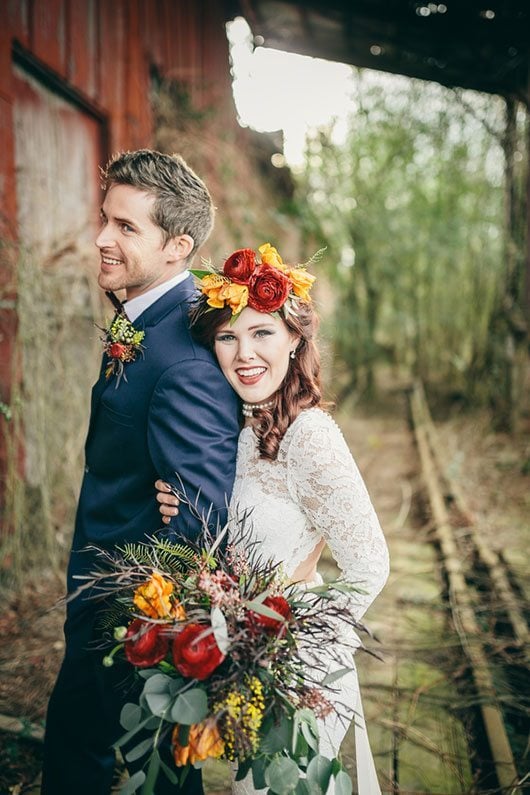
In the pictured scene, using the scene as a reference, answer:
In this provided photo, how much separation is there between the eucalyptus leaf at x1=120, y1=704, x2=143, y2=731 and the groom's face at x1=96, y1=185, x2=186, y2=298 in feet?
4.16

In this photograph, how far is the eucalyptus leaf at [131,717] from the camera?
1.51 m

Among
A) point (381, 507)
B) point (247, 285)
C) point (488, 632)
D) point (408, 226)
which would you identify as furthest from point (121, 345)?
point (408, 226)

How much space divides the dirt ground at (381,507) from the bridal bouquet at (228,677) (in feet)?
1.35

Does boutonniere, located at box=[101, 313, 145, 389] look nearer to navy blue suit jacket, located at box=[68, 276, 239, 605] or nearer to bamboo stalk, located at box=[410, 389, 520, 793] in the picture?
navy blue suit jacket, located at box=[68, 276, 239, 605]

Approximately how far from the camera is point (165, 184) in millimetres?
2041

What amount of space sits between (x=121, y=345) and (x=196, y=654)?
3.32ft

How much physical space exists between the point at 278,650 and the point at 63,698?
3.45 feet

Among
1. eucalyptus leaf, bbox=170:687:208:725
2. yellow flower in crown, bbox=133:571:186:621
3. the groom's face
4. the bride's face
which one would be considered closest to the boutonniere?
the groom's face

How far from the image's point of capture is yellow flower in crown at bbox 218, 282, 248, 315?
188cm

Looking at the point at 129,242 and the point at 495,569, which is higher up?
the point at 129,242

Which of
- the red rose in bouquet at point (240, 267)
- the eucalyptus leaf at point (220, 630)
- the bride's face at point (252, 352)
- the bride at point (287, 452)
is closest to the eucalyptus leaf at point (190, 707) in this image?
the eucalyptus leaf at point (220, 630)

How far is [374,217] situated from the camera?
44.5 ft

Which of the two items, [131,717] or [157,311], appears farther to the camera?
[157,311]

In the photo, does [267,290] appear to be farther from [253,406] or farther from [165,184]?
[165,184]
